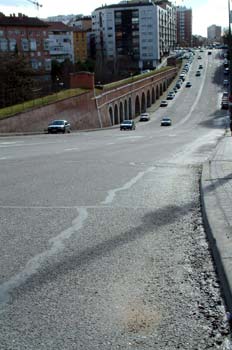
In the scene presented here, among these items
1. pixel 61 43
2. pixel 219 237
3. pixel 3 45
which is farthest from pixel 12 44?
pixel 219 237

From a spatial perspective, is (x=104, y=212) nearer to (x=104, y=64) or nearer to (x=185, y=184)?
(x=185, y=184)

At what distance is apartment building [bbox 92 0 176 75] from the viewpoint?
17625cm

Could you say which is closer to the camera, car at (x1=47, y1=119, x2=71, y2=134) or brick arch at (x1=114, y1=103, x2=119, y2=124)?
car at (x1=47, y1=119, x2=71, y2=134)

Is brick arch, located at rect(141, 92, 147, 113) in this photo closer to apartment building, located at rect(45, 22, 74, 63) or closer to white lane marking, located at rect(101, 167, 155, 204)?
apartment building, located at rect(45, 22, 74, 63)

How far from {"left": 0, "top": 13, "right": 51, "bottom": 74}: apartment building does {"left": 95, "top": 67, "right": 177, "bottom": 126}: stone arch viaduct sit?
25.0 m

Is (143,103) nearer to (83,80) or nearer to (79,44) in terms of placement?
(83,80)

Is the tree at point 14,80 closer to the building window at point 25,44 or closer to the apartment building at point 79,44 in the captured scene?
the building window at point 25,44

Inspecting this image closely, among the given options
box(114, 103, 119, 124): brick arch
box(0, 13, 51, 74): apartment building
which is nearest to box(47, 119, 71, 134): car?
box(114, 103, 119, 124): brick arch

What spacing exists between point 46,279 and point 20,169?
897 cm

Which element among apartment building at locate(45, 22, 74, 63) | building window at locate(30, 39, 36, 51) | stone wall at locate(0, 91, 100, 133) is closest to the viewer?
stone wall at locate(0, 91, 100, 133)

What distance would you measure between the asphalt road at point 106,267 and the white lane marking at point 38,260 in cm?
1

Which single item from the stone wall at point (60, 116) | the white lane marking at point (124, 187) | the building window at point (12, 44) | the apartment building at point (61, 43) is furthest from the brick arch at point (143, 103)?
the white lane marking at point (124, 187)

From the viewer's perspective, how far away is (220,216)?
793cm

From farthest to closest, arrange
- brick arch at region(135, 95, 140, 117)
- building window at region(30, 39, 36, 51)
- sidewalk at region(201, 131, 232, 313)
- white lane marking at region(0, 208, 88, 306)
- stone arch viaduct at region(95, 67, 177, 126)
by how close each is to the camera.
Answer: building window at region(30, 39, 36, 51)
brick arch at region(135, 95, 140, 117)
stone arch viaduct at region(95, 67, 177, 126)
sidewalk at region(201, 131, 232, 313)
white lane marking at region(0, 208, 88, 306)
